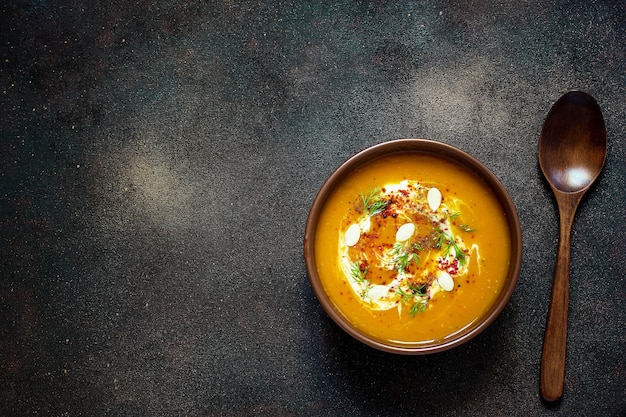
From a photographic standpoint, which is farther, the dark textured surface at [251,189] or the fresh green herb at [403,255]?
the dark textured surface at [251,189]

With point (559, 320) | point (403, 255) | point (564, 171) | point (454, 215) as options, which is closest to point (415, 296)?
point (403, 255)

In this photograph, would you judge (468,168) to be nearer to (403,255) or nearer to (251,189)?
(403,255)

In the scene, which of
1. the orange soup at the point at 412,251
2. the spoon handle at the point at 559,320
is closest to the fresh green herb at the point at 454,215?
the orange soup at the point at 412,251

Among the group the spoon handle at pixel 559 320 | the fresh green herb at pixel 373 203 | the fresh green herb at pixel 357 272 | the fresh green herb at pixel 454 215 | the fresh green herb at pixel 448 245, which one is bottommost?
the spoon handle at pixel 559 320

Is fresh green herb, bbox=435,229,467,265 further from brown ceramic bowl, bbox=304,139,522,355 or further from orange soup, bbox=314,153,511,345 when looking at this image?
brown ceramic bowl, bbox=304,139,522,355

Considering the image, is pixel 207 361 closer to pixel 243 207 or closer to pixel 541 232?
pixel 243 207

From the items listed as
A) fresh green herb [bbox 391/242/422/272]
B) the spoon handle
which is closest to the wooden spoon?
the spoon handle

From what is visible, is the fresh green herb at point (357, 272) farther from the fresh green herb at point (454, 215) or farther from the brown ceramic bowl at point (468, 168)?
the fresh green herb at point (454, 215)

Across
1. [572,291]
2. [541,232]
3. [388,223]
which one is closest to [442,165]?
[388,223]
